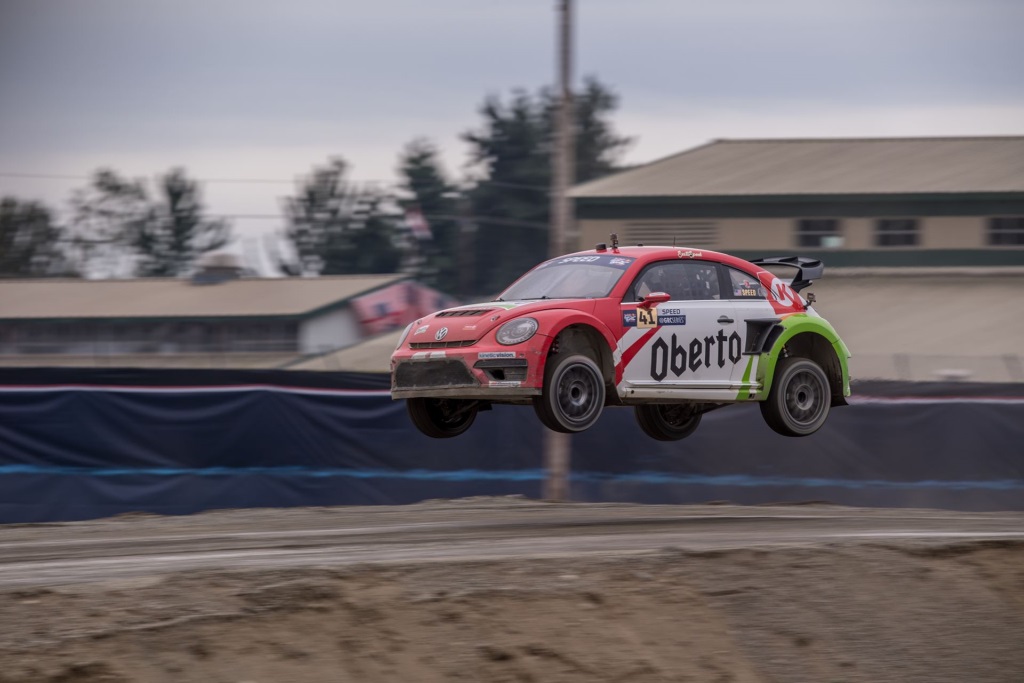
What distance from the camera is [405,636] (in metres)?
9.43

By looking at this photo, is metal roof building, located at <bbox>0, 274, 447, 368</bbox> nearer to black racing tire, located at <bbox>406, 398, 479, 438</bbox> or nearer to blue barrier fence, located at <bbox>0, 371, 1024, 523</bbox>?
blue barrier fence, located at <bbox>0, 371, 1024, 523</bbox>

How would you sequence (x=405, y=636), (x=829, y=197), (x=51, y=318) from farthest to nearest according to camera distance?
(x=51, y=318) < (x=829, y=197) < (x=405, y=636)

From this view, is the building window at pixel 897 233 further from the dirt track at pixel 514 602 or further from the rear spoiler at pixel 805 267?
the rear spoiler at pixel 805 267

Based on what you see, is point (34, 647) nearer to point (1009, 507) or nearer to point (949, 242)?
point (1009, 507)

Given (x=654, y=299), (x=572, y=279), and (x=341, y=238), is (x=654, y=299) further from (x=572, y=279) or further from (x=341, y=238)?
(x=341, y=238)

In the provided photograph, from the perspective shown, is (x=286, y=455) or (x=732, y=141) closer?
(x=286, y=455)

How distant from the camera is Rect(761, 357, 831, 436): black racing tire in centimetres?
852

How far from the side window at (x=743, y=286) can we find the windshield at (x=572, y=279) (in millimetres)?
772

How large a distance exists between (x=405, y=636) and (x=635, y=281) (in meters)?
3.29

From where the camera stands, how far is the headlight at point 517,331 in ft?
26.0

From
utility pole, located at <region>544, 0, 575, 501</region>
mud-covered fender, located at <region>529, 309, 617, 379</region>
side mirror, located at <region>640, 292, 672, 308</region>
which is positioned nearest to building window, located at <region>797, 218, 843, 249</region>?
utility pole, located at <region>544, 0, 575, 501</region>

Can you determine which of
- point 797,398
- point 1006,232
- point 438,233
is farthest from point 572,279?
point 438,233

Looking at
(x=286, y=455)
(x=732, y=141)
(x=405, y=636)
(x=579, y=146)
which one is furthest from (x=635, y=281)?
(x=579, y=146)

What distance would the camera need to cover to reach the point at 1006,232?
26266mm
